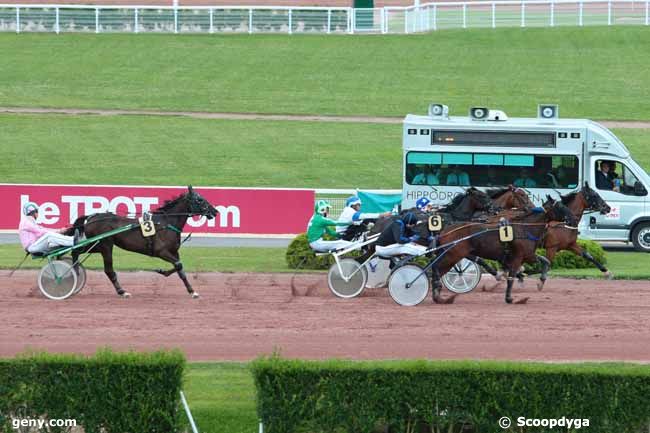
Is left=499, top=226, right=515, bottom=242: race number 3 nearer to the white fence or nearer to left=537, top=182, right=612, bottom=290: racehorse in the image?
left=537, top=182, right=612, bottom=290: racehorse

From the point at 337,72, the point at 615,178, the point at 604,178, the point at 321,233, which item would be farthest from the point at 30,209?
the point at 337,72

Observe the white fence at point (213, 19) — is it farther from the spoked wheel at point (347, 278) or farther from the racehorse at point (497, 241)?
the racehorse at point (497, 241)

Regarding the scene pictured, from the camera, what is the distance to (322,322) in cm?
1698

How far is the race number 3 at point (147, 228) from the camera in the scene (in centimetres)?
1853

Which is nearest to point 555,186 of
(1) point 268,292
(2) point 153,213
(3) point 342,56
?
(1) point 268,292

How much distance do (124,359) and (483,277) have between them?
11278mm

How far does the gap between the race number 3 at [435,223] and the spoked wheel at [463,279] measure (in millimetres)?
1695

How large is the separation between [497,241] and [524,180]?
21.4 feet

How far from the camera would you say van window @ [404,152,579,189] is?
24.3 metres

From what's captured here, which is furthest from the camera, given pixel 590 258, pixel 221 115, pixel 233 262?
pixel 221 115

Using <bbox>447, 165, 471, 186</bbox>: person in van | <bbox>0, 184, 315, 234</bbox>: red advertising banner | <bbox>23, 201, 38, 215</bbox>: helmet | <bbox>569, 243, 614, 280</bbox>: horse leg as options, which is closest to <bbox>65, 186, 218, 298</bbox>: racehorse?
<bbox>23, 201, 38, 215</bbox>: helmet

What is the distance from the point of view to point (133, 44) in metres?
49.5

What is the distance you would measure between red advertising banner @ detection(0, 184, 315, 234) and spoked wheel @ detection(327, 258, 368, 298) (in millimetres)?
8167
